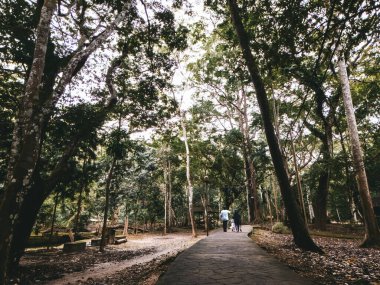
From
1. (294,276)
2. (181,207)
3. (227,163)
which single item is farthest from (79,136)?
(181,207)

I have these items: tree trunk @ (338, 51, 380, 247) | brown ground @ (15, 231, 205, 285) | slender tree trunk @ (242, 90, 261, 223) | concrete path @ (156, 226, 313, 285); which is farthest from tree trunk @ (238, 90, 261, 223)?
concrete path @ (156, 226, 313, 285)

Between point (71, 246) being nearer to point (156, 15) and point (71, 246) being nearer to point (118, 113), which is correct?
point (118, 113)

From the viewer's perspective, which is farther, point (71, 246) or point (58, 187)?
point (71, 246)

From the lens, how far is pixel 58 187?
15.0 metres

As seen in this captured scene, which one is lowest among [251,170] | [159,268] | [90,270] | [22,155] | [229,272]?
[90,270]

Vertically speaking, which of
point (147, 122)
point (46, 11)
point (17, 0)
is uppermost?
point (17, 0)

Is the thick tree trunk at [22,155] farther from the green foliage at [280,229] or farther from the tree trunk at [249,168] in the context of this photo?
the tree trunk at [249,168]

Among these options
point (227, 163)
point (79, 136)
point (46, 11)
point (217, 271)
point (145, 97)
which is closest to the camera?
point (217, 271)

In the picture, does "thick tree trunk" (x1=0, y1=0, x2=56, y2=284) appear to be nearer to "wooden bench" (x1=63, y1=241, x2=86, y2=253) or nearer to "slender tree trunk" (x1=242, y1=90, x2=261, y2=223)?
"wooden bench" (x1=63, y1=241, x2=86, y2=253)

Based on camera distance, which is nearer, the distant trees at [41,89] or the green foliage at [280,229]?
the distant trees at [41,89]

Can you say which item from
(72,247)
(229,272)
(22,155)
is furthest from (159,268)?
(72,247)

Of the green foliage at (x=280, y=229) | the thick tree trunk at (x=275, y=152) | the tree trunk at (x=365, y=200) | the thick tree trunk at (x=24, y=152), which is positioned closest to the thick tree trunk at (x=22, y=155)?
the thick tree trunk at (x=24, y=152)

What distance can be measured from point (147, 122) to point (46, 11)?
10.3 meters

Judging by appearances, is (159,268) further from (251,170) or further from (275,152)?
(251,170)
